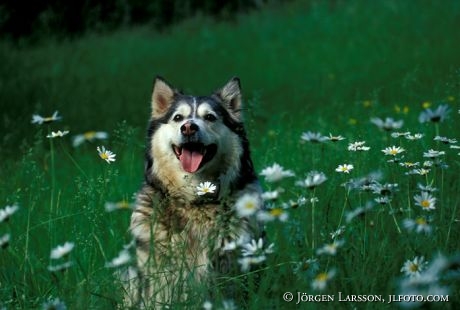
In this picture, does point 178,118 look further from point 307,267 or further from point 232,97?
point 307,267

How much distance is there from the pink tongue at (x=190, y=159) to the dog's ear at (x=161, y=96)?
18.9 inches

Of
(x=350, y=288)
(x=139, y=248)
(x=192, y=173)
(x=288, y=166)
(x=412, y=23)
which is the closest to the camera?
(x=350, y=288)

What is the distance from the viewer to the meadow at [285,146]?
3551 millimetres

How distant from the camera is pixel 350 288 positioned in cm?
377

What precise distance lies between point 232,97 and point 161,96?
50 cm

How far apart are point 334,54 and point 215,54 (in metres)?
3.14

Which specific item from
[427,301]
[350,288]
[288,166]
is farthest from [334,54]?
[427,301]

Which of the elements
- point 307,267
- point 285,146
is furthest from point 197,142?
point 285,146

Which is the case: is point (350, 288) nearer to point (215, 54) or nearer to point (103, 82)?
point (103, 82)

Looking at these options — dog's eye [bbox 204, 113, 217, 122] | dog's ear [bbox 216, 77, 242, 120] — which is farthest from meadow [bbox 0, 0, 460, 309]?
dog's eye [bbox 204, 113, 217, 122]

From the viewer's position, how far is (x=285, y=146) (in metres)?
7.65

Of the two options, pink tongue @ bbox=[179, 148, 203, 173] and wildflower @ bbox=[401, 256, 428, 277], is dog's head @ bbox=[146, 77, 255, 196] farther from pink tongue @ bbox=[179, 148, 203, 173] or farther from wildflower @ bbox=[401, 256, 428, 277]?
wildflower @ bbox=[401, 256, 428, 277]

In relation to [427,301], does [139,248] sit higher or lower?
lower

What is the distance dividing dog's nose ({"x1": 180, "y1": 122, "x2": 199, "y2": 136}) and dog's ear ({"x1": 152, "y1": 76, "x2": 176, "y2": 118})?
0.54m
